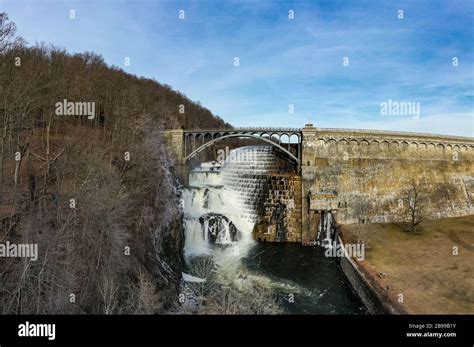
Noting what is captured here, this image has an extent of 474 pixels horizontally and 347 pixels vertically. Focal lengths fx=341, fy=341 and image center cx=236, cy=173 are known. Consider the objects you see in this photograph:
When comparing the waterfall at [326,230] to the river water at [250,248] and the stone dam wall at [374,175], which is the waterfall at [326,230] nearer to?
the stone dam wall at [374,175]

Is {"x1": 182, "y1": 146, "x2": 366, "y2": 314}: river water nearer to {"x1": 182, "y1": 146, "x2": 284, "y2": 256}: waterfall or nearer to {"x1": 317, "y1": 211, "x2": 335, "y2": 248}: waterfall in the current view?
{"x1": 182, "y1": 146, "x2": 284, "y2": 256}: waterfall

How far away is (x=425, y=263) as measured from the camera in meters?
20.8

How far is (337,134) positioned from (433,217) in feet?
44.0

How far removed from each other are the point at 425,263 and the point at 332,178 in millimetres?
13578

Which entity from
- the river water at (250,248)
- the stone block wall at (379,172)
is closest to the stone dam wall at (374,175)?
the stone block wall at (379,172)

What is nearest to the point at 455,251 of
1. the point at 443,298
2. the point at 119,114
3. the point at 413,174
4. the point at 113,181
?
the point at 443,298

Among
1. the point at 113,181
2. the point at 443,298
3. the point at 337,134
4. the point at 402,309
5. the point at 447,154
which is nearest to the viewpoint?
the point at 402,309

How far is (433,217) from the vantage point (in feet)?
116

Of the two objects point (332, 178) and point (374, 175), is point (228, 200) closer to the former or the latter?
point (332, 178)

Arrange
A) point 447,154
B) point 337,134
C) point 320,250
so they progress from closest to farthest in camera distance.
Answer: point 320,250, point 337,134, point 447,154

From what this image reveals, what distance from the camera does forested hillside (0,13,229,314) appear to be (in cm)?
1165

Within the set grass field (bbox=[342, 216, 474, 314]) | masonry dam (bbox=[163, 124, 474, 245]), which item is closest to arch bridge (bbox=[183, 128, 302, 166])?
masonry dam (bbox=[163, 124, 474, 245])
